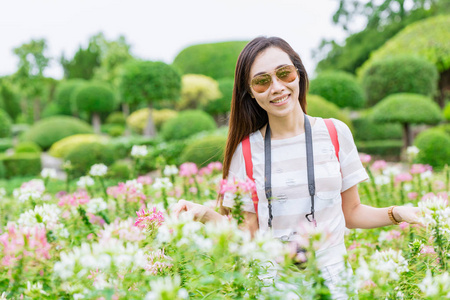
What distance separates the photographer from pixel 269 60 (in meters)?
1.48

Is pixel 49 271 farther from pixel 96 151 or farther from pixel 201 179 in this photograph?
pixel 96 151

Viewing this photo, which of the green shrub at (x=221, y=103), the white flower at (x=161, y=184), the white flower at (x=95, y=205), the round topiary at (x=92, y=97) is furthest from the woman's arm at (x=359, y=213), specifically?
the round topiary at (x=92, y=97)

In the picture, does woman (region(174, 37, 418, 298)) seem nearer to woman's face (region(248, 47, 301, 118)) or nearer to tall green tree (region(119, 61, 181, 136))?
woman's face (region(248, 47, 301, 118))

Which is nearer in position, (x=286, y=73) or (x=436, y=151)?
(x=286, y=73)

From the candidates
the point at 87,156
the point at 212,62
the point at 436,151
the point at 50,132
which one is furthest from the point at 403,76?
the point at 50,132

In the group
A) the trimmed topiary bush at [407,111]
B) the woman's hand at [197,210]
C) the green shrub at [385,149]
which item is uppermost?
the woman's hand at [197,210]

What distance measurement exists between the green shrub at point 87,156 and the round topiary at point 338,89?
642 cm

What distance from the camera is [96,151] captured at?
9117mm

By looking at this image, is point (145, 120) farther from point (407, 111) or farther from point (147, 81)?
point (407, 111)

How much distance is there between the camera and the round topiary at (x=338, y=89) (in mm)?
12203

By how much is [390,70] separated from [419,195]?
10.9 m

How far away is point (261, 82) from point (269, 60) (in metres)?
0.09

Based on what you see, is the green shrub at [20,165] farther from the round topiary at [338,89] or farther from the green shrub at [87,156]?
the round topiary at [338,89]

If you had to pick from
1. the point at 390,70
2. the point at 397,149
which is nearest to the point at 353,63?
the point at 390,70
